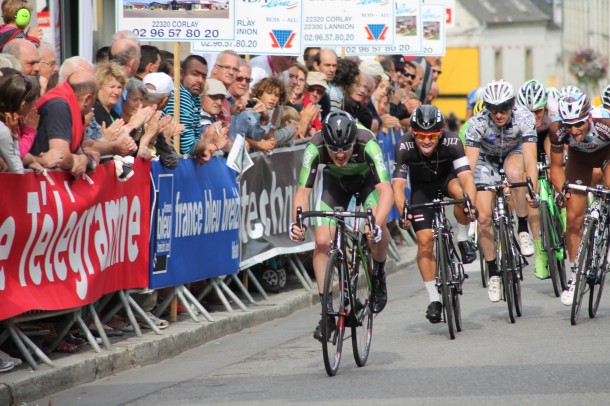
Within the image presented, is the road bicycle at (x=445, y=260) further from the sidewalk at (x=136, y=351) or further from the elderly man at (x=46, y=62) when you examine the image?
the elderly man at (x=46, y=62)

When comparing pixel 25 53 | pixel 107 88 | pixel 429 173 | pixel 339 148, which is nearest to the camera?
pixel 339 148

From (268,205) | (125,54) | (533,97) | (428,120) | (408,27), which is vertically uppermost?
(408,27)

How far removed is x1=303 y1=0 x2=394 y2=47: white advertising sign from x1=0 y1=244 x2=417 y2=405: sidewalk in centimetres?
478

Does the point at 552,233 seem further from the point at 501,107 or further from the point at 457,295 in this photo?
the point at 457,295

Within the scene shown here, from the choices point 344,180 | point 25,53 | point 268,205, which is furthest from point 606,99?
point 25,53

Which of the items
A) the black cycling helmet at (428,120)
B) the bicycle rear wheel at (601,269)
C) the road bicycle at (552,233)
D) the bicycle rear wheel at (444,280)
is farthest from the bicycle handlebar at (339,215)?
the road bicycle at (552,233)

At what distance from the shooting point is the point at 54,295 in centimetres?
901

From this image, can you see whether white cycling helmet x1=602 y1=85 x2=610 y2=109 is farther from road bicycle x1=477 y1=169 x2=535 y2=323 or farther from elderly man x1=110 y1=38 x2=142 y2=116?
elderly man x1=110 y1=38 x2=142 y2=116

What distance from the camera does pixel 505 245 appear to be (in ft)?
37.4

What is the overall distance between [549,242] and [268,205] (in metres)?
2.83

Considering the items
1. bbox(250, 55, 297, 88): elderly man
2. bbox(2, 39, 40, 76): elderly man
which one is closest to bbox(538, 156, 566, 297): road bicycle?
bbox(250, 55, 297, 88): elderly man

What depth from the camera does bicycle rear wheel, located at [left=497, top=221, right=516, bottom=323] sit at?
11.4 meters

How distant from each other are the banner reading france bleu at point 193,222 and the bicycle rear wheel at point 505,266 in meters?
2.51

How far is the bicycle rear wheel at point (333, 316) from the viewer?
348 inches
